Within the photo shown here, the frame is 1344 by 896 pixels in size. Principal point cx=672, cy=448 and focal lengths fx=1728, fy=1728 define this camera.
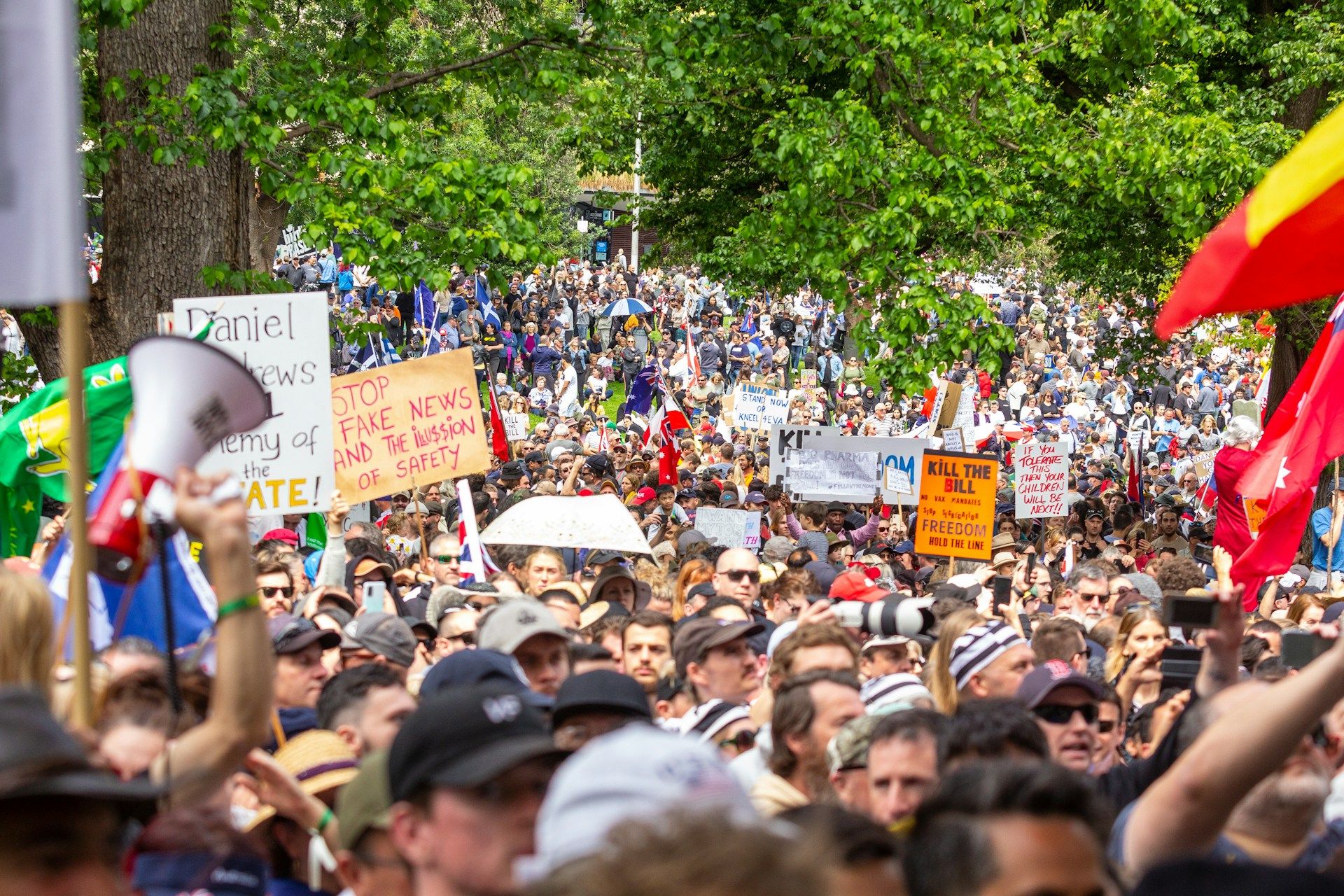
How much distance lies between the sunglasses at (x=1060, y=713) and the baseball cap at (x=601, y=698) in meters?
1.26

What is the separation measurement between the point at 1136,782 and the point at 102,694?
263cm

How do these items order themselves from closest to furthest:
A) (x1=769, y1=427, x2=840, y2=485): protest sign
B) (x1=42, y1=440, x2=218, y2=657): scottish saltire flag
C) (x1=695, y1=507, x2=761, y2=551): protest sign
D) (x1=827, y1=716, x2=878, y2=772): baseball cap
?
(x1=827, y1=716, x2=878, y2=772): baseball cap, (x1=42, y1=440, x2=218, y2=657): scottish saltire flag, (x1=695, y1=507, x2=761, y2=551): protest sign, (x1=769, y1=427, x2=840, y2=485): protest sign

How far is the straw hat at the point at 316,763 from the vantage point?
391 centimetres

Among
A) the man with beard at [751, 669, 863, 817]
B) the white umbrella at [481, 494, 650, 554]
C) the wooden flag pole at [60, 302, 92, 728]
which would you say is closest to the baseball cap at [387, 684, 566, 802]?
the wooden flag pole at [60, 302, 92, 728]

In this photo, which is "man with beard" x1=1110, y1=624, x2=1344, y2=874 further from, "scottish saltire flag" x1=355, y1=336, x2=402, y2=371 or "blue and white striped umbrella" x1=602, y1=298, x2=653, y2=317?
"blue and white striped umbrella" x1=602, y1=298, x2=653, y2=317

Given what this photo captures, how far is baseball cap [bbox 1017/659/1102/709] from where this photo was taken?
5.23m

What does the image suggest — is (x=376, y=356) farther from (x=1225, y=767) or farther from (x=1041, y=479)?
(x=1225, y=767)

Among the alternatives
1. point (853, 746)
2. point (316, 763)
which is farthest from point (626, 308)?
point (316, 763)

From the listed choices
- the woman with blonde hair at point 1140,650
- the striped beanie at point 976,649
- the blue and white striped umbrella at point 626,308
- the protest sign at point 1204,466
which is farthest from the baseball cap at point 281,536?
the blue and white striped umbrella at point 626,308

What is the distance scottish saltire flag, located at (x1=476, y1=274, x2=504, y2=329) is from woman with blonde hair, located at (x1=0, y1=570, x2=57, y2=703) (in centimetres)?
2938

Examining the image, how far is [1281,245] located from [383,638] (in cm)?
345

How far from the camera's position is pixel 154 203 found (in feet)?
37.8

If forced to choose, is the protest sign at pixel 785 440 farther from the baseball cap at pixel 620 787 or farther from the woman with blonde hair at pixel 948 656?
the baseball cap at pixel 620 787

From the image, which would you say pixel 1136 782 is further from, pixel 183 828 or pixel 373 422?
pixel 373 422
